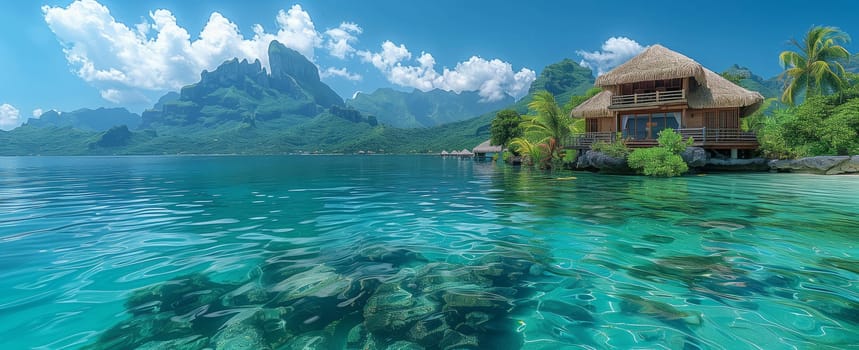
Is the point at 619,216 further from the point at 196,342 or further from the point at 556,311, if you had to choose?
the point at 196,342

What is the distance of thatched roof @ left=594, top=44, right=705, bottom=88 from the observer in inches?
813

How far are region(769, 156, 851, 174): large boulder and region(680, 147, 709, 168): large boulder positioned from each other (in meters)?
4.27

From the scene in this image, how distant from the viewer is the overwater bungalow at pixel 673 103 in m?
21.0

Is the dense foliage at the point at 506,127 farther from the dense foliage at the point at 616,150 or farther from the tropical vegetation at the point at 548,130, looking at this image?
the dense foliage at the point at 616,150

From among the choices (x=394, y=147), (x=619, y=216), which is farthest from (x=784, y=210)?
(x=394, y=147)

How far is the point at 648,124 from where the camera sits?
2342cm

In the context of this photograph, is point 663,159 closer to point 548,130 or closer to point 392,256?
point 548,130

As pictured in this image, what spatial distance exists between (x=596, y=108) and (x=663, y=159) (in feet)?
25.7

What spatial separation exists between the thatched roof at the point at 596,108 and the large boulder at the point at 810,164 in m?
9.04

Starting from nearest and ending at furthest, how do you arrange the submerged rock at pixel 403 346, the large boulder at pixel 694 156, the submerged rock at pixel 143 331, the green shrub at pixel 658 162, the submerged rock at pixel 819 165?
the submerged rock at pixel 403 346 < the submerged rock at pixel 143 331 < the submerged rock at pixel 819 165 < the green shrub at pixel 658 162 < the large boulder at pixel 694 156

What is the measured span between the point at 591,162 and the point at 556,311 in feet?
65.2

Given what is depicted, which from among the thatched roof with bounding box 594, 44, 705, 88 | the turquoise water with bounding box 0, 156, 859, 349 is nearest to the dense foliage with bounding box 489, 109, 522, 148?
the thatched roof with bounding box 594, 44, 705, 88

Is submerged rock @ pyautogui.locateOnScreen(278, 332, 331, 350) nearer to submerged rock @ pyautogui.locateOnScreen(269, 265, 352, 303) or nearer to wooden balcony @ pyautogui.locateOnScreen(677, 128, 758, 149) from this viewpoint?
submerged rock @ pyautogui.locateOnScreen(269, 265, 352, 303)

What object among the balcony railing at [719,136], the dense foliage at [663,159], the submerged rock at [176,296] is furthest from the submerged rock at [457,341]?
the balcony railing at [719,136]
